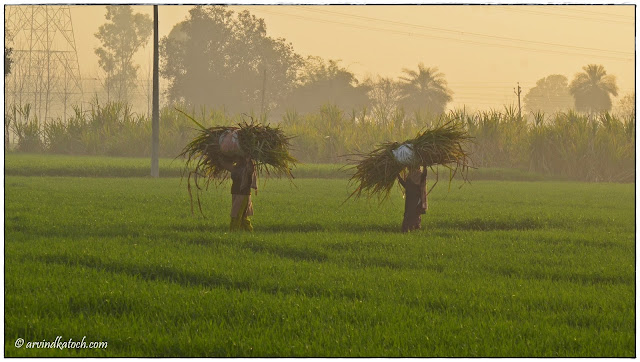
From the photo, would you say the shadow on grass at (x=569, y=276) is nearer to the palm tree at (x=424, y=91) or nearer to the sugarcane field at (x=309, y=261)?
the sugarcane field at (x=309, y=261)

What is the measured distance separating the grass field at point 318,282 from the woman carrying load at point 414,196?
37cm

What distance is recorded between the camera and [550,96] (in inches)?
6033

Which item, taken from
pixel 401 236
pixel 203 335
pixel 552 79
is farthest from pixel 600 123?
pixel 552 79

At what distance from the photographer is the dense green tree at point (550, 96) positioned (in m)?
152

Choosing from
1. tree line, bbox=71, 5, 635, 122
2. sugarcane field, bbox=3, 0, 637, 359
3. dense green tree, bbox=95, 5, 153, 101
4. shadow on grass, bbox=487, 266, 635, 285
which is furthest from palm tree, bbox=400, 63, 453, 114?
shadow on grass, bbox=487, 266, 635, 285

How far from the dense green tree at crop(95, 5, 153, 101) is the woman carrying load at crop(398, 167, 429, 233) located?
99543 millimetres

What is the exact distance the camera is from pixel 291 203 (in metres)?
23.0

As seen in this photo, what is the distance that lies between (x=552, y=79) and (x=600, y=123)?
11811 cm

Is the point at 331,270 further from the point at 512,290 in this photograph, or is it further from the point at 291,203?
the point at 291,203

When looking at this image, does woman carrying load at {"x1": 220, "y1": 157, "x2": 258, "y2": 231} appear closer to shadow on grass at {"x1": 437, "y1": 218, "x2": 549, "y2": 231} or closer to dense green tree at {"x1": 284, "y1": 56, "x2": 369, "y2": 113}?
shadow on grass at {"x1": 437, "y1": 218, "x2": 549, "y2": 231}

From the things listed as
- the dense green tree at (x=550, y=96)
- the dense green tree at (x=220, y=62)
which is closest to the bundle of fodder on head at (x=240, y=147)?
the dense green tree at (x=220, y=62)

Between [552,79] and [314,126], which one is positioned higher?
[552,79]

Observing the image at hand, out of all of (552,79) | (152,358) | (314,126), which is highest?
(552,79)

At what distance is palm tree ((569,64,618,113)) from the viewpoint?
105688mm
